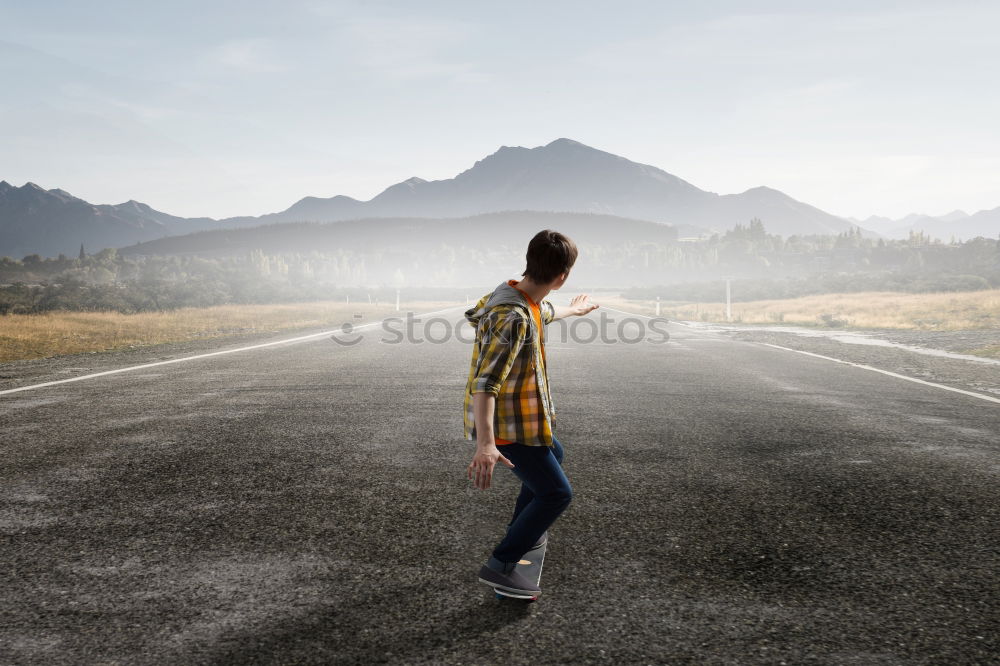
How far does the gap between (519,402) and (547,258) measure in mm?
581

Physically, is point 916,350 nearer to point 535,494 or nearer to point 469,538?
point 469,538

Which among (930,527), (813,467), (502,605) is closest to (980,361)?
(813,467)

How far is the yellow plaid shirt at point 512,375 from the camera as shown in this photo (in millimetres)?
2838

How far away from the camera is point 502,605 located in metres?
3.13

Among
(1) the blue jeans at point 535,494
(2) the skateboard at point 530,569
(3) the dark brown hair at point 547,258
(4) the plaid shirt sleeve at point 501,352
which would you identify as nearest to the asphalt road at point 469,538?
(2) the skateboard at point 530,569

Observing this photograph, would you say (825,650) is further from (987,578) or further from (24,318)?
(24,318)

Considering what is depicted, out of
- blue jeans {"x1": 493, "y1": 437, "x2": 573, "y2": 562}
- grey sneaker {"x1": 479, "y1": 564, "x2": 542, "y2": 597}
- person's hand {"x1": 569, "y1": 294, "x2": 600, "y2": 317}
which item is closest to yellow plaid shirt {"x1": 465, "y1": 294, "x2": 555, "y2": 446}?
blue jeans {"x1": 493, "y1": 437, "x2": 573, "y2": 562}

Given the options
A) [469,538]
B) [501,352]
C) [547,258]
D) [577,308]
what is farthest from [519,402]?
[469,538]

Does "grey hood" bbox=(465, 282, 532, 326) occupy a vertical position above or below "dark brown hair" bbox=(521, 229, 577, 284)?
below

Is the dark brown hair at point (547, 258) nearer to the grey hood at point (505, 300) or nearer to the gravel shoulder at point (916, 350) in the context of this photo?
the grey hood at point (505, 300)

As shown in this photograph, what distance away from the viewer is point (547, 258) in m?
2.93

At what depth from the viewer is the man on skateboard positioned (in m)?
2.84

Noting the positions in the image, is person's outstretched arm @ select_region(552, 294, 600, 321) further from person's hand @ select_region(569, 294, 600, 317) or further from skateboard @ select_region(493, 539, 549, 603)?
skateboard @ select_region(493, 539, 549, 603)

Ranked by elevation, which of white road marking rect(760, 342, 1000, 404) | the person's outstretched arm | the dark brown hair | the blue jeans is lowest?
white road marking rect(760, 342, 1000, 404)
